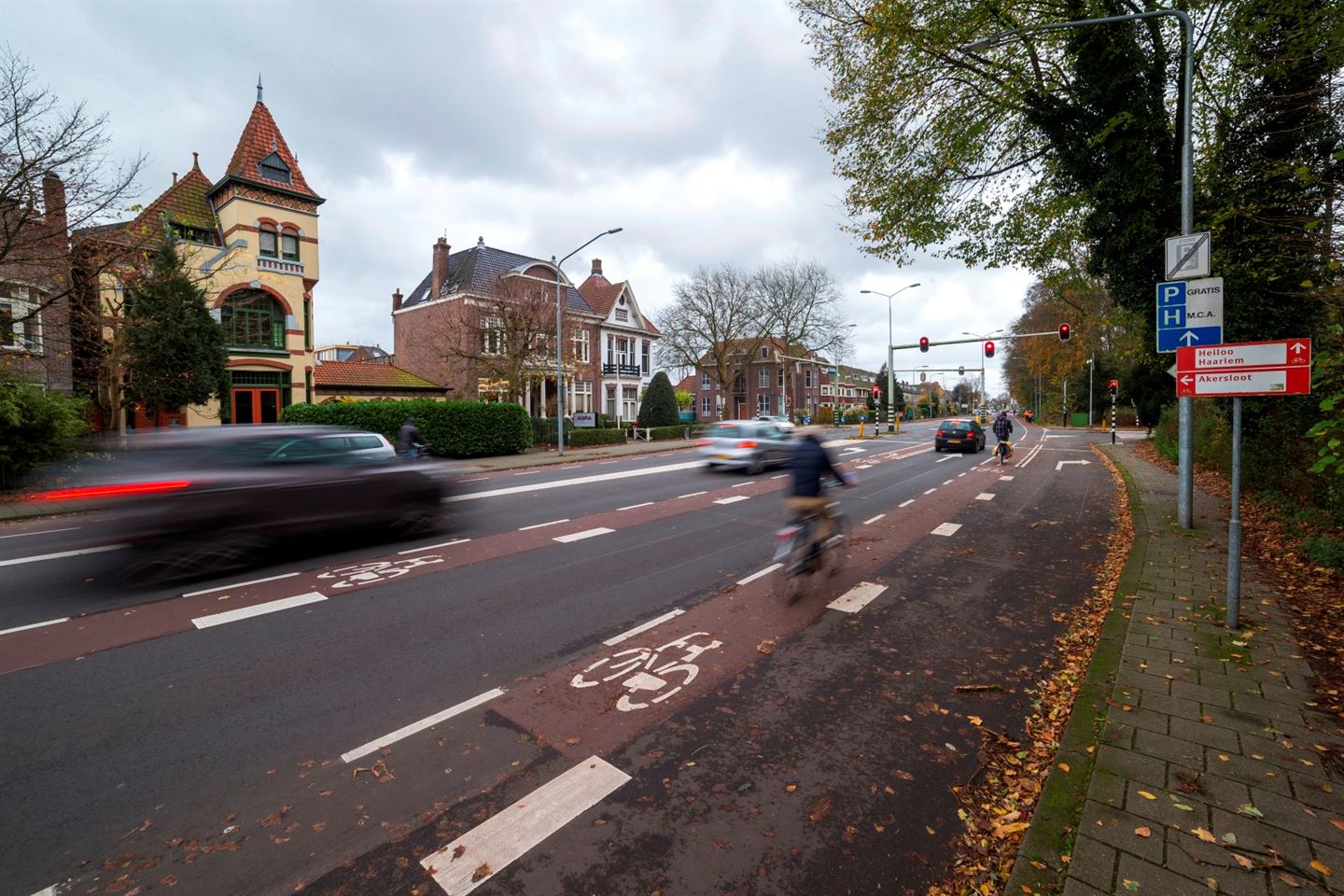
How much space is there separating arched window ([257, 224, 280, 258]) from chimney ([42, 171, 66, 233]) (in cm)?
991

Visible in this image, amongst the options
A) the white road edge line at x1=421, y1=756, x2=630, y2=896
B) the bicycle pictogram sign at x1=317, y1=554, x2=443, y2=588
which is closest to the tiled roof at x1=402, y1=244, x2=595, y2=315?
the bicycle pictogram sign at x1=317, y1=554, x2=443, y2=588

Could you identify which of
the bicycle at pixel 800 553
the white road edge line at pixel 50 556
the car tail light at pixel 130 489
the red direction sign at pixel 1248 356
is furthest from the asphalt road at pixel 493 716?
the red direction sign at pixel 1248 356

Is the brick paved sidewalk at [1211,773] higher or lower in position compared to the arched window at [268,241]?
lower

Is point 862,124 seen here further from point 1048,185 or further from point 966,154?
point 1048,185

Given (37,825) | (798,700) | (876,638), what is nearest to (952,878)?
(798,700)

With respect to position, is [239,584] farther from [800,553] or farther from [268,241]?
[268,241]

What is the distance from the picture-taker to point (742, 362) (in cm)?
4797

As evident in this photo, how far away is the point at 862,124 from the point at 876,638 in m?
11.3

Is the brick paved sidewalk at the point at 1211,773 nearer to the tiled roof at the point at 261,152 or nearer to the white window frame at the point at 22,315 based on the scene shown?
the white window frame at the point at 22,315

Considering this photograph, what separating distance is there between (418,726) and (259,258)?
29.7 m

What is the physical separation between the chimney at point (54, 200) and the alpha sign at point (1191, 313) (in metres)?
20.8

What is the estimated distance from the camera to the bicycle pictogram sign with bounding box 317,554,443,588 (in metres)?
6.53

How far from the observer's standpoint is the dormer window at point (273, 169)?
26.1m

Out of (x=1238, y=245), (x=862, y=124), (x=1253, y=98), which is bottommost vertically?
(x=1238, y=245)
